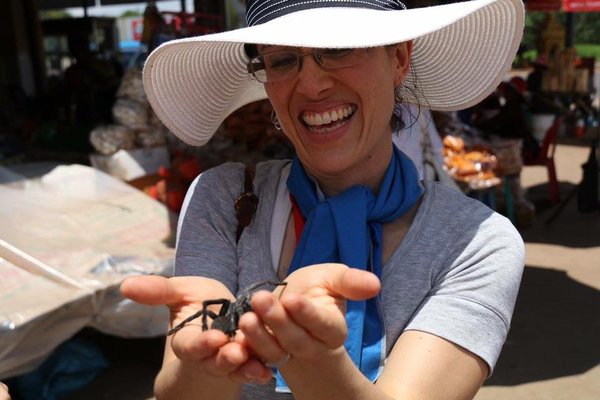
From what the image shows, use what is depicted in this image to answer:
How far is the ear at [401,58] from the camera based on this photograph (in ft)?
4.12

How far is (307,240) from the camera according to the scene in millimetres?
1153

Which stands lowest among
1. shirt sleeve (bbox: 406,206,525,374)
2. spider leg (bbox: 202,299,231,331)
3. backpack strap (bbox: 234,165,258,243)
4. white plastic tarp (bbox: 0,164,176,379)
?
white plastic tarp (bbox: 0,164,176,379)


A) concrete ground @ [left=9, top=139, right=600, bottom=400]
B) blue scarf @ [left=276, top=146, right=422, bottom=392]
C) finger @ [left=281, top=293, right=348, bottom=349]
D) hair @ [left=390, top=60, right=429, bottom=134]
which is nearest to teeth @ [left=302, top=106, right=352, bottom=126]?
blue scarf @ [left=276, top=146, right=422, bottom=392]

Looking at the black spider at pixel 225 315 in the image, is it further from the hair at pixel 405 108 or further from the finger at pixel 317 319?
the hair at pixel 405 108

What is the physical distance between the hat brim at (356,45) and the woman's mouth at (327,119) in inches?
5.1

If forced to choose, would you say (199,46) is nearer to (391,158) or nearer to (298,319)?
(391,158)

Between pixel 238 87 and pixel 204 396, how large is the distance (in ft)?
2.69

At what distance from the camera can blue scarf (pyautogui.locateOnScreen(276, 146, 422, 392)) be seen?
42.8 inches

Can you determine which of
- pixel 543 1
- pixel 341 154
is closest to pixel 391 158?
pixel 341 154

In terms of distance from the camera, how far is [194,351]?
0.78 m

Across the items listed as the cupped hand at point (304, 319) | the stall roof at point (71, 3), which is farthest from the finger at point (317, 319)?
the stall roof at point (71, 3)

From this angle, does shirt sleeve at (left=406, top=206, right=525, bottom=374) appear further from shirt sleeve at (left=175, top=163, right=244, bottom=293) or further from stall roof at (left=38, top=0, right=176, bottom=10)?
stall roof at (left=38, top=0, right=176, bottom=10)

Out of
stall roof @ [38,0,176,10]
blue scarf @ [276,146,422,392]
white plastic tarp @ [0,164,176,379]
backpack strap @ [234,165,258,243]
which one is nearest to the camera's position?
blue scarf @ [276,146,422,392]

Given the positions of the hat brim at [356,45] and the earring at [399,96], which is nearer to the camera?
the hat brim at [356,45]
